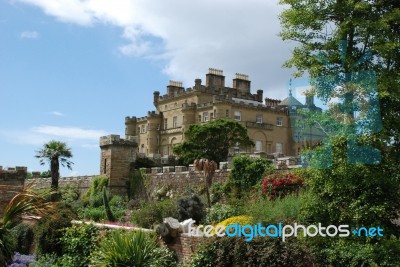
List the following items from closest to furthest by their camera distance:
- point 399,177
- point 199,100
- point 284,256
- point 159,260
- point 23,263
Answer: point 284,256 → point 399,177 → point 159,260 → point 23,263 → point 199,100

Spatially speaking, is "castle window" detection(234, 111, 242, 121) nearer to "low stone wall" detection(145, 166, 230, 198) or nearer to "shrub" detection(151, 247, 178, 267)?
"low stone wall" detection(145, 166, 230, 198)

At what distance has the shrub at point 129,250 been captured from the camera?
13781 mm

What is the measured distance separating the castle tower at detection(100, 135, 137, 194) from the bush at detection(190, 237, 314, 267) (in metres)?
23.1

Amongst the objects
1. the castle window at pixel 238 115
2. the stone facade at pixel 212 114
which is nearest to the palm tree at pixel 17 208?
the stone facade at pixel 212 114

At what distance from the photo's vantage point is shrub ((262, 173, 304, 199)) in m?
20.1

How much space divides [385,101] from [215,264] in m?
5.37

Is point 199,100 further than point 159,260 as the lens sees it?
Yes

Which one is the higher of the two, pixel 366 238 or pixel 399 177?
pixel 399 177

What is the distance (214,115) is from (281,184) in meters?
41.9

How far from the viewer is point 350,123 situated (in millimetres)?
13047

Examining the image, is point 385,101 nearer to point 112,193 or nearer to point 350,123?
point 350,123

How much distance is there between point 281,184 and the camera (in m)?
20.7

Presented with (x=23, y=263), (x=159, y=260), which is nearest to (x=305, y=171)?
(x=159, y=260)

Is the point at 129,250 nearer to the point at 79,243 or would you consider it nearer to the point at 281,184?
the point at 79,243
